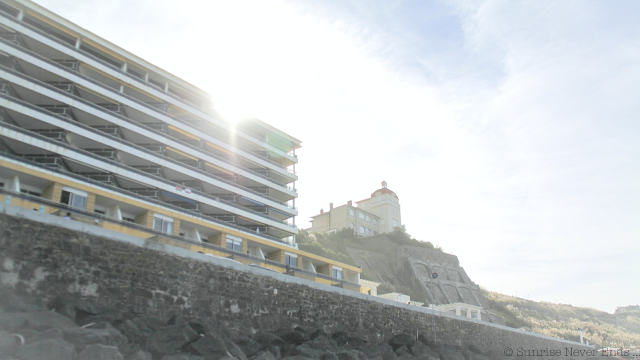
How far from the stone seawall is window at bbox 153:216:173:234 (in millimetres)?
15079

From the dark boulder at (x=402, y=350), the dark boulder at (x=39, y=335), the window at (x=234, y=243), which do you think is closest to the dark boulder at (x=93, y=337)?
the dark boulder at (x=39, y=335)

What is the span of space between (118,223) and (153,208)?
14.5 metres

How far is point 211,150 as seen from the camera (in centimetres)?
3809

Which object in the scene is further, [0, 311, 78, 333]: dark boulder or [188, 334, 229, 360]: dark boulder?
[188, 334, 229, 360]: dark boulder

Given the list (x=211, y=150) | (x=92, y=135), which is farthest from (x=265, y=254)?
(x=92, y=135)

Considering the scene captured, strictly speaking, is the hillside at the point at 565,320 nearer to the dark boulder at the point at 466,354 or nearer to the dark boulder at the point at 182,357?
the dark boulder at the point at 466,354

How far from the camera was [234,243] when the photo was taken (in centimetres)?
3519

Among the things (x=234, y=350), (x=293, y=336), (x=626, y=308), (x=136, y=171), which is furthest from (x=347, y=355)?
(x=626, y=308)

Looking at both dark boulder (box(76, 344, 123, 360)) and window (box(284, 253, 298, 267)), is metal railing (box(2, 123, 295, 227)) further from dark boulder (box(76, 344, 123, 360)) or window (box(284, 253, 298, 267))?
dark boulder (box(76, 344, 123, 360))

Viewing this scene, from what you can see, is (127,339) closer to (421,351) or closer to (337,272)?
(421,351)

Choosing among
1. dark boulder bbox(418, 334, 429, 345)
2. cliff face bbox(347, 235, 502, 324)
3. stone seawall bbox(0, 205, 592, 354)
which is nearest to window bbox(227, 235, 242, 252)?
stone seawall bbox(0, 205, 592, 354)

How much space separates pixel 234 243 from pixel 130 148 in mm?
9760

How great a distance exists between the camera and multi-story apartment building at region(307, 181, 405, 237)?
74.8m

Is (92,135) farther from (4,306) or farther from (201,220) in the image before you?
(4,306)
